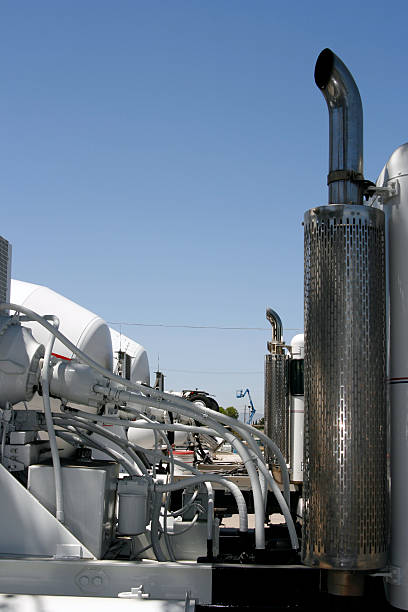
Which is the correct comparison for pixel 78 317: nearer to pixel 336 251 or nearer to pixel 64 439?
pixel 64 439

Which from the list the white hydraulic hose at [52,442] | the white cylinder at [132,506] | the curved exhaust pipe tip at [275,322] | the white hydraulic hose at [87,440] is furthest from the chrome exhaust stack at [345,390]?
the curved exhaust pipe tip at [275,322]

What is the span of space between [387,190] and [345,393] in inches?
34.2

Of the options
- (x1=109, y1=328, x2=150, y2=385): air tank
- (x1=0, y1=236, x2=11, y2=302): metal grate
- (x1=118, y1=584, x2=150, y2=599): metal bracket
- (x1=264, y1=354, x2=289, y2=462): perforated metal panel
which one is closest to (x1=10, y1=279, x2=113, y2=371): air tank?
(x1=264, y1=354, x2=289, y2=462): perforated metal panel

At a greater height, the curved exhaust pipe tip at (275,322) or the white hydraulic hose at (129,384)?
the curved exhaust pipe tip at (275,322)

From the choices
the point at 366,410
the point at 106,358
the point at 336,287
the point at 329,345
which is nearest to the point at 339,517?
the point at 366,410

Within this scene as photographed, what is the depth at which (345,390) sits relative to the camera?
2523 mm

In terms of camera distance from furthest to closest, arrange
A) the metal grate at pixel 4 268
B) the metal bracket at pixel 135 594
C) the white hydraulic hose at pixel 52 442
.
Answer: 1. the metal grate at pixel 4 268
2. the white hydraulic hose at pixel 52 442
3. the metal bracket at pixel 135 594

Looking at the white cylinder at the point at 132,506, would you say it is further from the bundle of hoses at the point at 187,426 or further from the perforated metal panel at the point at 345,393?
the perforated metal panel at the point at 345,393

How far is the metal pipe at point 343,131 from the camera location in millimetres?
2719

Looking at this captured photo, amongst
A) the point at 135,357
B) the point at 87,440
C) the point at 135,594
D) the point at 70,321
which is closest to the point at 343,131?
the point at 135,594

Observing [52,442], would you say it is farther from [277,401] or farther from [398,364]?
[277,401]

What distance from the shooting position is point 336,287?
8.45 ft

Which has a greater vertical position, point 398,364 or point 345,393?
point 398,364

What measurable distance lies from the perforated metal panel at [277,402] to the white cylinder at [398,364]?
180 inches
